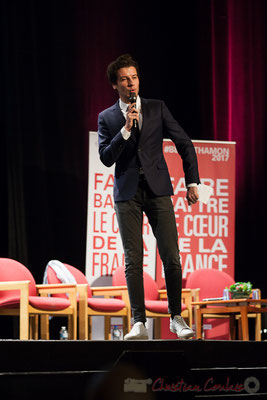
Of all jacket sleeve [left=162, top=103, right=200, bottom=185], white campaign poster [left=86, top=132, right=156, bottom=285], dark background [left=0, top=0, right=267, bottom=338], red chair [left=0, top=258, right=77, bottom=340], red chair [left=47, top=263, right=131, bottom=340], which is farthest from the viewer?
dark background [left=0, top=0, right=267, bottom=338]

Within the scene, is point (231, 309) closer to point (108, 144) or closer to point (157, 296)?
point (157, 296)

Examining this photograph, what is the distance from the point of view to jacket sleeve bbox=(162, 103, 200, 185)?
320cm

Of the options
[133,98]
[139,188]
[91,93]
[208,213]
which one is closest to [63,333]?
[208,213]

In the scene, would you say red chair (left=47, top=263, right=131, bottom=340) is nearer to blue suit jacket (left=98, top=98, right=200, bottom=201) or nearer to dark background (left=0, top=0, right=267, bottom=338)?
dark background (left=0, top=0, right=267, bottom=338)

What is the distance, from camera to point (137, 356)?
2.53 meters

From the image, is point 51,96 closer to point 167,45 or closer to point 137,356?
point 167,45

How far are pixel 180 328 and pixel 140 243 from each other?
434 millimetres

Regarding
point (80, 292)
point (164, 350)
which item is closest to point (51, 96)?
point (80, 292)

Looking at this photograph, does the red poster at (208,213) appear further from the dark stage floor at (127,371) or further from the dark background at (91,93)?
the dark stage floor at (127,371)

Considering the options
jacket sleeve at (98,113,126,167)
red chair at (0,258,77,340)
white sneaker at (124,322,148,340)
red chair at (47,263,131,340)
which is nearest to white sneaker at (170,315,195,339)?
white sneaker at (124,322,148,340)

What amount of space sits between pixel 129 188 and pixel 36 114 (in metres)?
3.24

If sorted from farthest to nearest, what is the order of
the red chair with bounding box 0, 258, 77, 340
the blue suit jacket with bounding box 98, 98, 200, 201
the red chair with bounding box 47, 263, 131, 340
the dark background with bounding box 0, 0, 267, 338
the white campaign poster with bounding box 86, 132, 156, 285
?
the dark background with bounding box 0, 0, 267, 338 < the white campaign poster with bounding box 86, 132, 156, 285 < the red chair with bounding box 47, 263, 131, 340 < the red chair with bounding box 0, 258, 77, 340 < the blue suit jacket with bounding box 98, 98, 200, 201

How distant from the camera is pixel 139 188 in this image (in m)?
3.12

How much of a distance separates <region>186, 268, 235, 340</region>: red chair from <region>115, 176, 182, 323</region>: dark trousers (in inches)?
111
